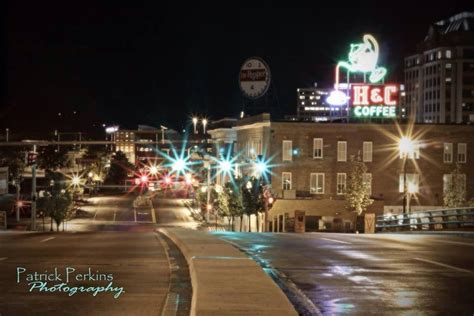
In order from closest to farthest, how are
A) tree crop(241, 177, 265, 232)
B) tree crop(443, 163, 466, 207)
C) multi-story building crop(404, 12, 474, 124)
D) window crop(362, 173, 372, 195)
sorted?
tree crop(241, 177, 265, 232), tree crop(443, 163, 466, 207), window crop(362, 173, 372, 195), multi-story building crop(404, 12, 474, 124)

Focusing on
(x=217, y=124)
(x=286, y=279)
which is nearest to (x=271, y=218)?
(x=217, y=124)

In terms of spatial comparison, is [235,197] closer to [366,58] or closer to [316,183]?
[316,183]

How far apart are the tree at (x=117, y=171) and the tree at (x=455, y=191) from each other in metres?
99.7

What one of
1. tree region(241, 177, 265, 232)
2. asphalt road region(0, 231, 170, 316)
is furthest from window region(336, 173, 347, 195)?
asphalt road region(0, 231, 170, 316)

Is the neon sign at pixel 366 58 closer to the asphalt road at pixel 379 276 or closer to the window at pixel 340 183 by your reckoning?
the window at pixel 340 183

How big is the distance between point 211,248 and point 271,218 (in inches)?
1813

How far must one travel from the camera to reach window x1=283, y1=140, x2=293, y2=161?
216 feet

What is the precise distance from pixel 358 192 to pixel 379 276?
159 feet

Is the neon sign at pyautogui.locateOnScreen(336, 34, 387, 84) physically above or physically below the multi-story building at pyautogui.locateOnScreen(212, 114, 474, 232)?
above

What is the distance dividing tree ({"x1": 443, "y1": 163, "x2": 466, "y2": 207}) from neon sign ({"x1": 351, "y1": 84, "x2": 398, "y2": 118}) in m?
7.82

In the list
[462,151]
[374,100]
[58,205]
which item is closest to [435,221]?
[374,100]

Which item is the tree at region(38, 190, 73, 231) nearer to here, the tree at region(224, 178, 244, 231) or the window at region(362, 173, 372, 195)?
the tree at region(224, 178, 244, 231)

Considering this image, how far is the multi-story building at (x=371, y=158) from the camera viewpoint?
65.9 meters

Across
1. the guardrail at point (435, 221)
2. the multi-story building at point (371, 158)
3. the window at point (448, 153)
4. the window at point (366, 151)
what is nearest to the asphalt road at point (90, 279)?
the guardrail at point (435, 221)
